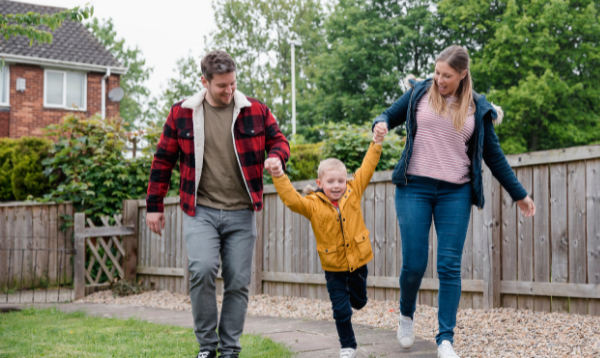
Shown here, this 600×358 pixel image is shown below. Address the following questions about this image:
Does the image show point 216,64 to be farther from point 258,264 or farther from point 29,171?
point 29,171

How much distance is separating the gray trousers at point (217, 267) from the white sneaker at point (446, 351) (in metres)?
1.17

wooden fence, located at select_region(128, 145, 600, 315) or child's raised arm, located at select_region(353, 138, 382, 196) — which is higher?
child's raised arm, located at select_region(353, 138, 382, 196)

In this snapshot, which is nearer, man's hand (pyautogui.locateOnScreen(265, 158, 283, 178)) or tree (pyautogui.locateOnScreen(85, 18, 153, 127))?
man's hand (pyautogui.locateOnScreen(265, 158, 283, 178))

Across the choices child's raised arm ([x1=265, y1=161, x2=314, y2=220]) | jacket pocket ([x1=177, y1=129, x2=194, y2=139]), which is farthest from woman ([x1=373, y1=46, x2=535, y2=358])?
jacket pocket ([x1=177, y1=129, x2=194, y2=139])

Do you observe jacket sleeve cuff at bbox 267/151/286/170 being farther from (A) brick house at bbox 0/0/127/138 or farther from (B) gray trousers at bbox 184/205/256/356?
(A) brick house at bbox 0/0/127/138

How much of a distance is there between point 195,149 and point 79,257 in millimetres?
6065

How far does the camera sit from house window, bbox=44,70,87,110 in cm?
1950

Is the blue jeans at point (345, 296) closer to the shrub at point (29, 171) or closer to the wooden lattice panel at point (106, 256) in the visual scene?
the wooden lattice panel at point (106, 256)

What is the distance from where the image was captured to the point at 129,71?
126 ft

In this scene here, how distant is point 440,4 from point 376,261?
736 inches

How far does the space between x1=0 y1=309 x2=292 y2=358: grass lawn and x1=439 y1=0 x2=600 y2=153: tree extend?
17.9m

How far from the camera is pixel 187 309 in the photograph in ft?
23.6

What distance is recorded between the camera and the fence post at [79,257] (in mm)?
8711

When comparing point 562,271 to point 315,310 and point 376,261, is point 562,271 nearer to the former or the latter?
point 376,261
